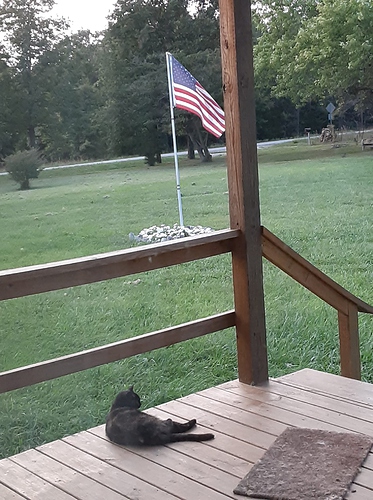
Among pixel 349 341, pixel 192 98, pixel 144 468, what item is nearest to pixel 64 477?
pixel 144 468

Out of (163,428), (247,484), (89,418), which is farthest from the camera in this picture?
(89,418)

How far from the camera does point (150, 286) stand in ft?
13.7

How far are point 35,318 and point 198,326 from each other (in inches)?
42.9

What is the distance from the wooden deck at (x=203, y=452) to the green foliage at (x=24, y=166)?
42.8 inches

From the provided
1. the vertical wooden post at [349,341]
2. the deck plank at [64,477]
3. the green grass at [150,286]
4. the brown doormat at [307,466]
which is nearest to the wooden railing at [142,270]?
the vertical wooden post at [349,341]

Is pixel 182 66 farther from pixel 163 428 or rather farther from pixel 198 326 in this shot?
pixel 163 428

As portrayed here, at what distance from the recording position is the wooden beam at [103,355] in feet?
7.33

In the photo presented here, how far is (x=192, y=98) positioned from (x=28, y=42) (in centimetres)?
81

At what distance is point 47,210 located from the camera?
3305mm

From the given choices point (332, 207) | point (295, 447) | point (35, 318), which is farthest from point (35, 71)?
point (332, 207)

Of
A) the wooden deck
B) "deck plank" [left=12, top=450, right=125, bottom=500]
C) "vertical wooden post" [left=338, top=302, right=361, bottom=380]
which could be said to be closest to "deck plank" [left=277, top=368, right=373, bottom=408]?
the wooden deck

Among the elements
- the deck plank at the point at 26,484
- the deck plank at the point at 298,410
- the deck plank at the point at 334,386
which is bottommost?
the deck plank at the point at 334,386

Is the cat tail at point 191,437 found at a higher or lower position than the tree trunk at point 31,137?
lower

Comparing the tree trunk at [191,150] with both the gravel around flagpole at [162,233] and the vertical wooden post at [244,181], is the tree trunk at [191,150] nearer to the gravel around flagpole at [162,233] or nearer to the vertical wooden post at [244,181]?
the gravel around flagpole at [162,233]
